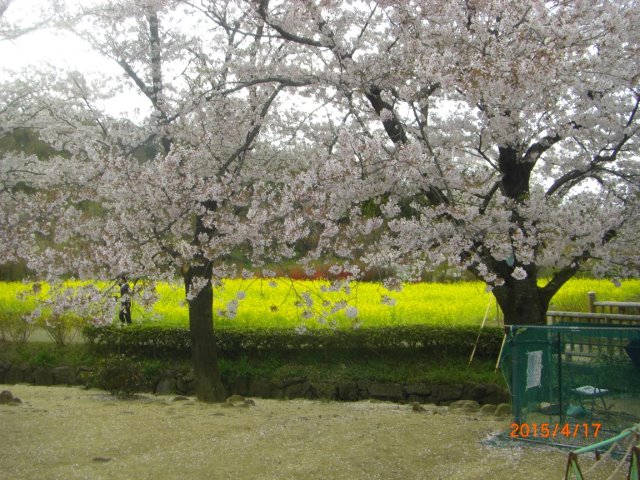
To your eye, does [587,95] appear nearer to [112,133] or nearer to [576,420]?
[576,420]

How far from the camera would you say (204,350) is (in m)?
7.60

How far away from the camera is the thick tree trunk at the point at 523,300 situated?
246 inches

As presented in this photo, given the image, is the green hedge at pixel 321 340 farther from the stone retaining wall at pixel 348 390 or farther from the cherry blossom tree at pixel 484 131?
the cherry blossom tree at pixel 484 131

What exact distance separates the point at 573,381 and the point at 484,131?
2.37 meters

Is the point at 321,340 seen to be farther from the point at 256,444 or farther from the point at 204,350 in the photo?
the point at 256,444

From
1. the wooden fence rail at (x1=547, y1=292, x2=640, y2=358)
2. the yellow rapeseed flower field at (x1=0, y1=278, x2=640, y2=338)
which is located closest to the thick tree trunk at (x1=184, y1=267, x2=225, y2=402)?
the yellow rapeseed flower field at (x1=0, y1=278, x2=640, y2=338)

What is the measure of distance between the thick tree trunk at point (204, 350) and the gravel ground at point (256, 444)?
243mm

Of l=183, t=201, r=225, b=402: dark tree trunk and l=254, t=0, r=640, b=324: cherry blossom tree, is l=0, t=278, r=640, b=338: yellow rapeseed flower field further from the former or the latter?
l=254, t=0, r=640, b=324: cherry blossom tree

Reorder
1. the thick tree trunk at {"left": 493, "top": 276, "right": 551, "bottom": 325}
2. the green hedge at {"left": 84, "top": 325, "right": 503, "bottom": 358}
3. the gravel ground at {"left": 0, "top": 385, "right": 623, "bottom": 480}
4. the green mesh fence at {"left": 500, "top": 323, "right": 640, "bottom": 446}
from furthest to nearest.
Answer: the green hedge at {"left": 84, "top": 325, "right": 503, "bottom": 358} → the thick tree trunk at {"left": 493, "top": 276, "right": 551, "bottom": 325} → the green mesh fence at {"left": 500, "top": 323, "right": 640, "bottom": 446} → the gravel ground at {"left": 0, "top": 385, "right": 623, "bottom": 480}

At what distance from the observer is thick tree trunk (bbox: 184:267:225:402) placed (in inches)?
295

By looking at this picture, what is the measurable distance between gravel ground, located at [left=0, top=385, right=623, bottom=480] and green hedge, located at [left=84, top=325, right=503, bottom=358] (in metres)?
1.25

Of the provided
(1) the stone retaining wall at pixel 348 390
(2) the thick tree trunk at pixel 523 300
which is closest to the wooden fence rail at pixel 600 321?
(2) the thick tree trunk at pixel 523 300

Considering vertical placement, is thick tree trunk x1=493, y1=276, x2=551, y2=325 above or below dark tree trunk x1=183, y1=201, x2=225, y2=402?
above
